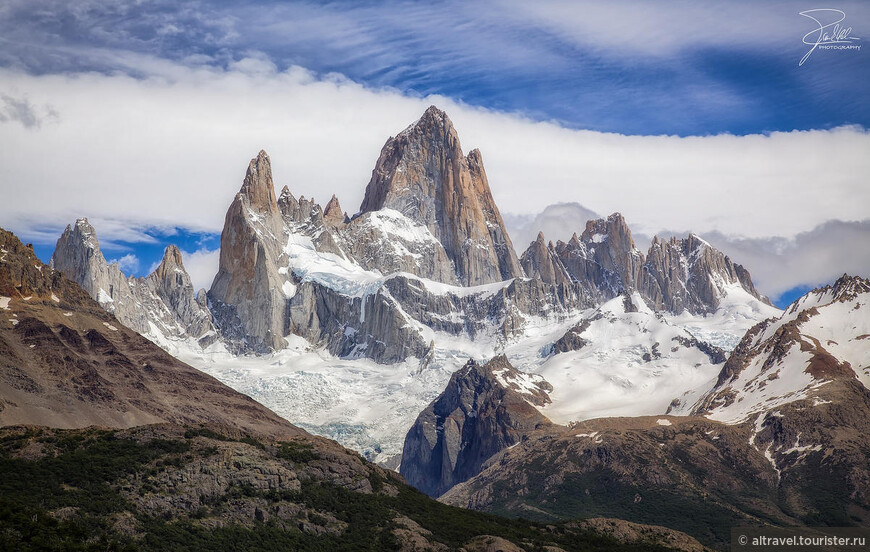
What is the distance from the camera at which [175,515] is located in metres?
160

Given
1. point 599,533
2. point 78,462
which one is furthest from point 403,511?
point 78,462

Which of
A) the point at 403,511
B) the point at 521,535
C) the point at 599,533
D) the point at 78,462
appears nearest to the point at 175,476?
the point at 78,462

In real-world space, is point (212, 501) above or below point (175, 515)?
above

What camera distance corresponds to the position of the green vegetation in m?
145

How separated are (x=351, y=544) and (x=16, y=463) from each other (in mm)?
45297

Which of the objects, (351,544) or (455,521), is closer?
(351,544)

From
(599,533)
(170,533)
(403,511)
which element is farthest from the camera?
(599,533)

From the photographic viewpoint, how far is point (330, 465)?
188 metres

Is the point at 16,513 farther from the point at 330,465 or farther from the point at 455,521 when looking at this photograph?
the point at 455,521

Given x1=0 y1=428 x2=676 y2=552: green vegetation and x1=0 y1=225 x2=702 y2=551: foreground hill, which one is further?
x1=0 y1=225 x2=702 y2=551: foreground hill

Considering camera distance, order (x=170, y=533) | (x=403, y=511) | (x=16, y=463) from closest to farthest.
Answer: (x=170, y=533), (x=16, y=463), (x=403, y=511)

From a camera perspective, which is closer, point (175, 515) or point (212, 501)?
point (175, 515)

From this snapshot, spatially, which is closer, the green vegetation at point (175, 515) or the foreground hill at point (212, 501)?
the green vegetation at point (175, 515)

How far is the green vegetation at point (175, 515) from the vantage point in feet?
476
